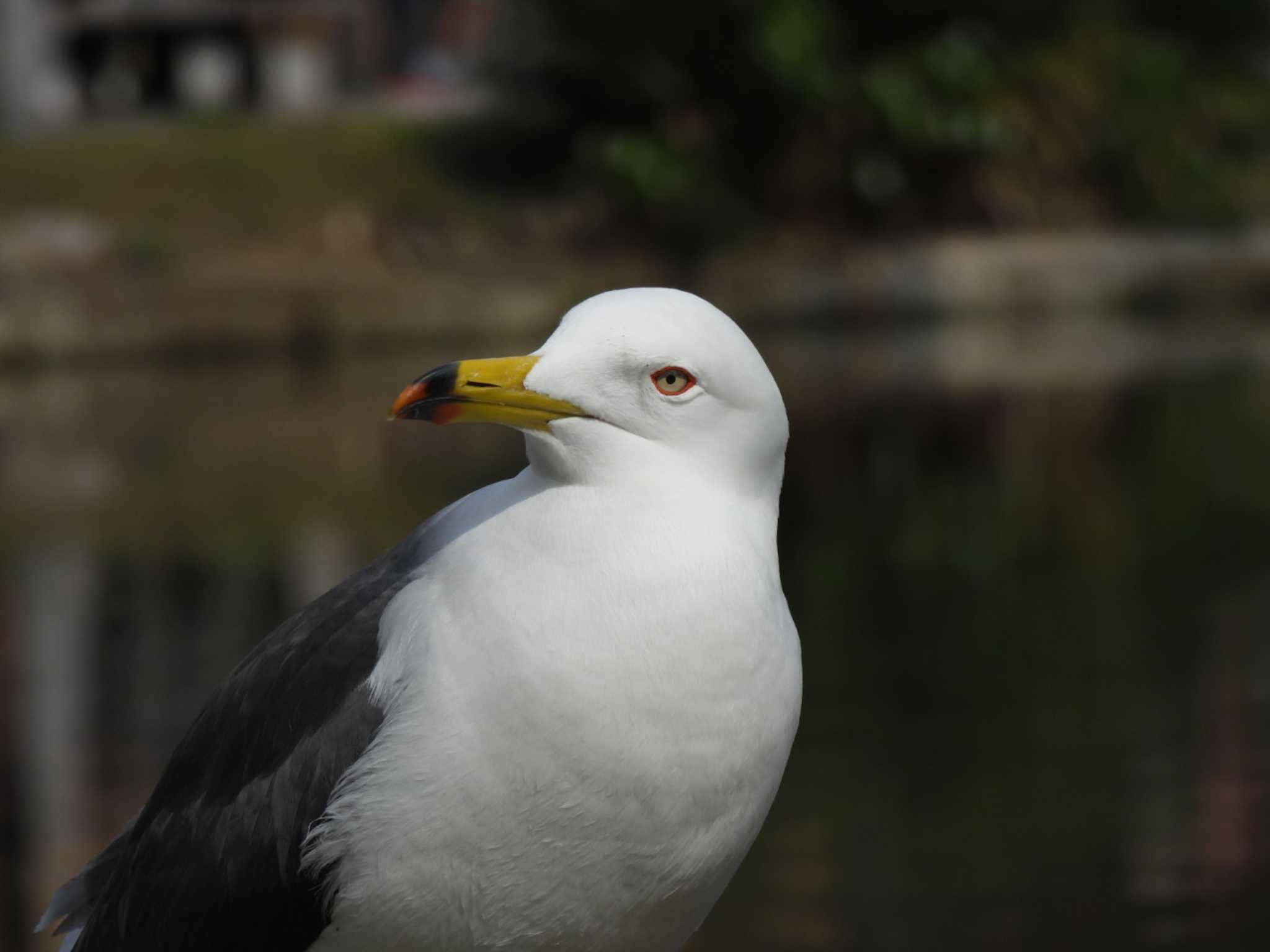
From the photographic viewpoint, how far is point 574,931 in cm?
235

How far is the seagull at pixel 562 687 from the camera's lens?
2189 millimetres

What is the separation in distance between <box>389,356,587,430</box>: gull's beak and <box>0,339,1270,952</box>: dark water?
2.19 m

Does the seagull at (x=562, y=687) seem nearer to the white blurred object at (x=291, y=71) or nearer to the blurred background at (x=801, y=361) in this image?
the blurred background at (x=801, y=361)

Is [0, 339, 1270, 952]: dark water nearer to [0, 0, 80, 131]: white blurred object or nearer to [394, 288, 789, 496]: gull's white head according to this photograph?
[394, 288, 789, 496]: gull's white head

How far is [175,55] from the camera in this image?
88.8ft

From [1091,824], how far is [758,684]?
285 centimetres

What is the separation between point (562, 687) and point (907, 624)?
5.04m

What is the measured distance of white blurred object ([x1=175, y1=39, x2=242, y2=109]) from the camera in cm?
2620

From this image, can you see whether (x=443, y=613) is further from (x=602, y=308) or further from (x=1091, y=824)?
(x=1091, y=824)

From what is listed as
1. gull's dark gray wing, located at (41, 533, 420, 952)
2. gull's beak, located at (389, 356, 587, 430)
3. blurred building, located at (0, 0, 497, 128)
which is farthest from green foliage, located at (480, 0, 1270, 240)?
gull's beak, located at (389, 356, 587, 430)

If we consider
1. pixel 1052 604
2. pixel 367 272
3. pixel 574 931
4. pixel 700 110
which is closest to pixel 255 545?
pixel 1052 604

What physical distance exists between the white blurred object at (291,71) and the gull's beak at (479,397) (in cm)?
2431

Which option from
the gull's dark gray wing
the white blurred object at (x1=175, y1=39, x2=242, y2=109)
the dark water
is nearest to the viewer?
the gull's dark gray wing

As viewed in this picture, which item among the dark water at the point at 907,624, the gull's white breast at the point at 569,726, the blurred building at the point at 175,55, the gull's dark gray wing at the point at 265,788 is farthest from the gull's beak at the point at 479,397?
the blurred building at the point at 175,55
